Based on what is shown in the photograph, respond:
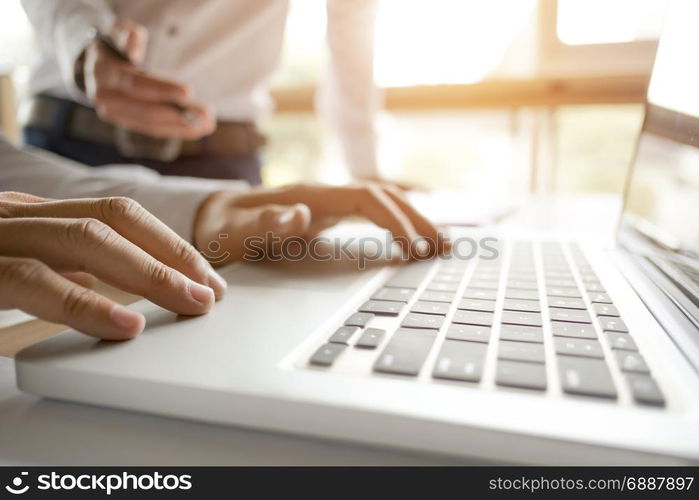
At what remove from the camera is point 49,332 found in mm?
374

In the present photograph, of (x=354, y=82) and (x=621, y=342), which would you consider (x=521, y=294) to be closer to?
(x=621, y=342)

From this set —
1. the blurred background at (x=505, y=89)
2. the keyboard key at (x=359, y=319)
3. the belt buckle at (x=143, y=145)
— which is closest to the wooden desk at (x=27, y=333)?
Result: the keyboard key at (x=359, y=319)

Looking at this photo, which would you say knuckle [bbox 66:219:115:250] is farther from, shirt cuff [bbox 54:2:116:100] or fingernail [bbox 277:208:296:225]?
shirt cuff [bbox 54:2:116:100]

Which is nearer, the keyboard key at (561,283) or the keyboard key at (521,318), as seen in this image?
the keyboard key at (521,318)

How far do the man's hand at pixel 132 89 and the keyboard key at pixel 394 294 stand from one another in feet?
1.36

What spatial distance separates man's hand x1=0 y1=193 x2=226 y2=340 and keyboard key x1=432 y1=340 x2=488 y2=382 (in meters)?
0.16

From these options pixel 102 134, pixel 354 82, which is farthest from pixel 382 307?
pixel 354 82

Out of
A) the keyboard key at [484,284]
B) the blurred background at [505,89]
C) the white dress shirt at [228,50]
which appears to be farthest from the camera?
the blurred background at [505,89]

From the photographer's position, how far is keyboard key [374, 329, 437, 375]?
9.6 inches

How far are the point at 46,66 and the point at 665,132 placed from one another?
1136 millimetres

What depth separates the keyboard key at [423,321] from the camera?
0.31 metres

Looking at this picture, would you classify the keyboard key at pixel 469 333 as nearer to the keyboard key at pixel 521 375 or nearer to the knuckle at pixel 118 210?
the keyboard key at pixel 521 375
